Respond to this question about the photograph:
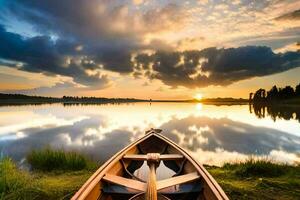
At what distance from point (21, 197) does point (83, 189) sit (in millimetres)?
2640

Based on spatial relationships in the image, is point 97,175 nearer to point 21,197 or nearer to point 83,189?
point 83,189

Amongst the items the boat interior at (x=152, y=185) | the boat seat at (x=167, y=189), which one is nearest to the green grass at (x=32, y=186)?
the boat interior at (x=152, y=185)

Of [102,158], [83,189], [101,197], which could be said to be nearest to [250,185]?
[101,197]

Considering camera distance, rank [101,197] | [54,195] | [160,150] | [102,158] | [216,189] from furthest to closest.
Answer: [102,158] < [160,150] < [54,195] < [101,197] < [216,189]

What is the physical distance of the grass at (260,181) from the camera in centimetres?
627

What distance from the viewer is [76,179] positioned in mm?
7695

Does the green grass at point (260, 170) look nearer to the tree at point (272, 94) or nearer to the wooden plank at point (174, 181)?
the wooden plank at point (174, 181)

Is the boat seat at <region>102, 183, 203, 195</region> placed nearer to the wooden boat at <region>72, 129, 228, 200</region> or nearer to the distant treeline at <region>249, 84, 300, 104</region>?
the wooden boat at <region>72, 129, 228, 200</region>

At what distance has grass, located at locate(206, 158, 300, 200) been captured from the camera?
627 cm

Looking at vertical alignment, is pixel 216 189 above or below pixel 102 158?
above

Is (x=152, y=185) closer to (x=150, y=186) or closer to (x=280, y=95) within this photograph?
(x=150, y=186)

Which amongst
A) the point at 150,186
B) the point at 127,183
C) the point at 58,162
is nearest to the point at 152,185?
the point at 150,186

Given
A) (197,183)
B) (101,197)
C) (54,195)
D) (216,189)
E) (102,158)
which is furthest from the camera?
(102,158)

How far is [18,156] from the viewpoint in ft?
40.1
